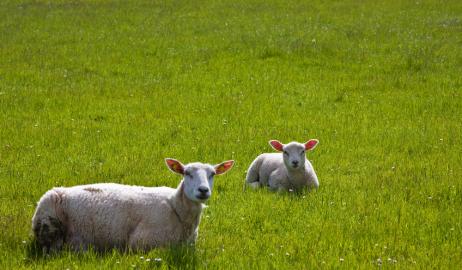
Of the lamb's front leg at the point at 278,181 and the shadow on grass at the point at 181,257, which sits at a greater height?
the shadow on grass at the point at 181,257

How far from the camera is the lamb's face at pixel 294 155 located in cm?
1020

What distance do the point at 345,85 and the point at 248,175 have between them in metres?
8.60

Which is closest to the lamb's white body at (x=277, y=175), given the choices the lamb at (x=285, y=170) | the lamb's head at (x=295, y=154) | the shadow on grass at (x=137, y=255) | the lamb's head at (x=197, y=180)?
the lamb at (x=285, y=170)

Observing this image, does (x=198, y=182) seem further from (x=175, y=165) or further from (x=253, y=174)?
(x=253, y=174)

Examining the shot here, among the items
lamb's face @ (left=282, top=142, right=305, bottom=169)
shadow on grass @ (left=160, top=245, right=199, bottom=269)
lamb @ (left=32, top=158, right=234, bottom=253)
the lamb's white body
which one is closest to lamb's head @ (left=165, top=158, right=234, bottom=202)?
lamb @ (left=32, top=158, right=234, bottom=253)

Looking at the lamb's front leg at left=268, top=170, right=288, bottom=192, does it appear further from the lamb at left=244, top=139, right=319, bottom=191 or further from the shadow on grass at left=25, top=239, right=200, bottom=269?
the shadow on grass at left=25, top=239, right=200, bottom=269

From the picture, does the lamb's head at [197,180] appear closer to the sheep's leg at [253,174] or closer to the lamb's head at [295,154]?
the lamb's head at [295,154]

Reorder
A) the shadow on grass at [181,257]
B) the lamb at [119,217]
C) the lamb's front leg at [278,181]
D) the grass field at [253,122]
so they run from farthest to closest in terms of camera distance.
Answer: the lamb's front leg at [278,181], the grass field at [253,122], the lamb at [119,217], the shadow on grass at [181,257]

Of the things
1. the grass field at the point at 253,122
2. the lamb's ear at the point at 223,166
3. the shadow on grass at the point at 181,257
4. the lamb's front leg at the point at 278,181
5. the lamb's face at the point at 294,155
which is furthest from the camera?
the lamb's front leg at the point at 278,181

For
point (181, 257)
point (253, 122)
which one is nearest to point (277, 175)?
point (181, 257)

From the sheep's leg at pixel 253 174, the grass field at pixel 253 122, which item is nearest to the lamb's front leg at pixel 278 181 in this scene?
the sheep's leg at pixel 253 174

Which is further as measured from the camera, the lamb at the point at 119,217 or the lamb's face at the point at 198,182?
the lamb at the point at 119,217


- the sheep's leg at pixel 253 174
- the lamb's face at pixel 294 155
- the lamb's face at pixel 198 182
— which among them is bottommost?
the sheep's leg at pixel 253 174

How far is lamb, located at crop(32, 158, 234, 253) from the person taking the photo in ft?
24.8
